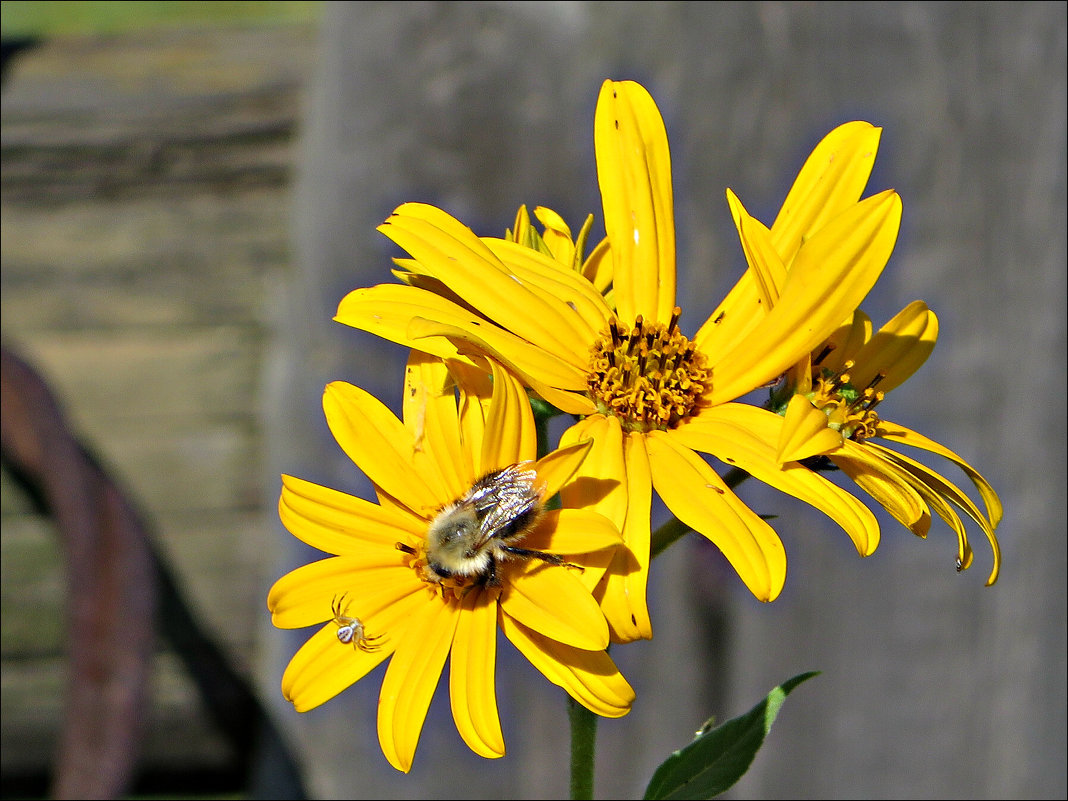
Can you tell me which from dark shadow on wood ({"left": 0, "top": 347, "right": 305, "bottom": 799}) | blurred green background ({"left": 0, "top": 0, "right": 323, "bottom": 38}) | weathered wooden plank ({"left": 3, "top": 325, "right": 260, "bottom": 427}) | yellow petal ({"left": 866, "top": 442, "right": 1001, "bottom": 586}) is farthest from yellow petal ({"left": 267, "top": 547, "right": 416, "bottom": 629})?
blurred green background ({"left": 0, "top": 0, "right": 323, "bottom": 38})

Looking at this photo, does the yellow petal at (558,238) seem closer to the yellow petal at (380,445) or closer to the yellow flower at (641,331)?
the yellow flower at (641,331)

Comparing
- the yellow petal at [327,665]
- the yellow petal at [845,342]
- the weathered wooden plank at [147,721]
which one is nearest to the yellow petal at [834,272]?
the yellow petal at [845,342]

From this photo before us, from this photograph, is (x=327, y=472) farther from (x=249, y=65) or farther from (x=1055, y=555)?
(x=1055, y=555)

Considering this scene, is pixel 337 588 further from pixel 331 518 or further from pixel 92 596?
pixel 92 596

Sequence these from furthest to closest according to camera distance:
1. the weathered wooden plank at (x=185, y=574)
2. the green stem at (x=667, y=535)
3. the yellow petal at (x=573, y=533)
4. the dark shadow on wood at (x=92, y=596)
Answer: the weathered wooden plank at (x=185, y=574), the dark shadow on wood at (x=92, y=596), the green stem at (x=667, y=535), the yellow petal at (x=573, y=533)

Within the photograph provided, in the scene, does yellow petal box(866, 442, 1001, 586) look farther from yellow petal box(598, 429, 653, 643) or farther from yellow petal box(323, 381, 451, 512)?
A: yellow petal box(323, 381, 451, 512)
